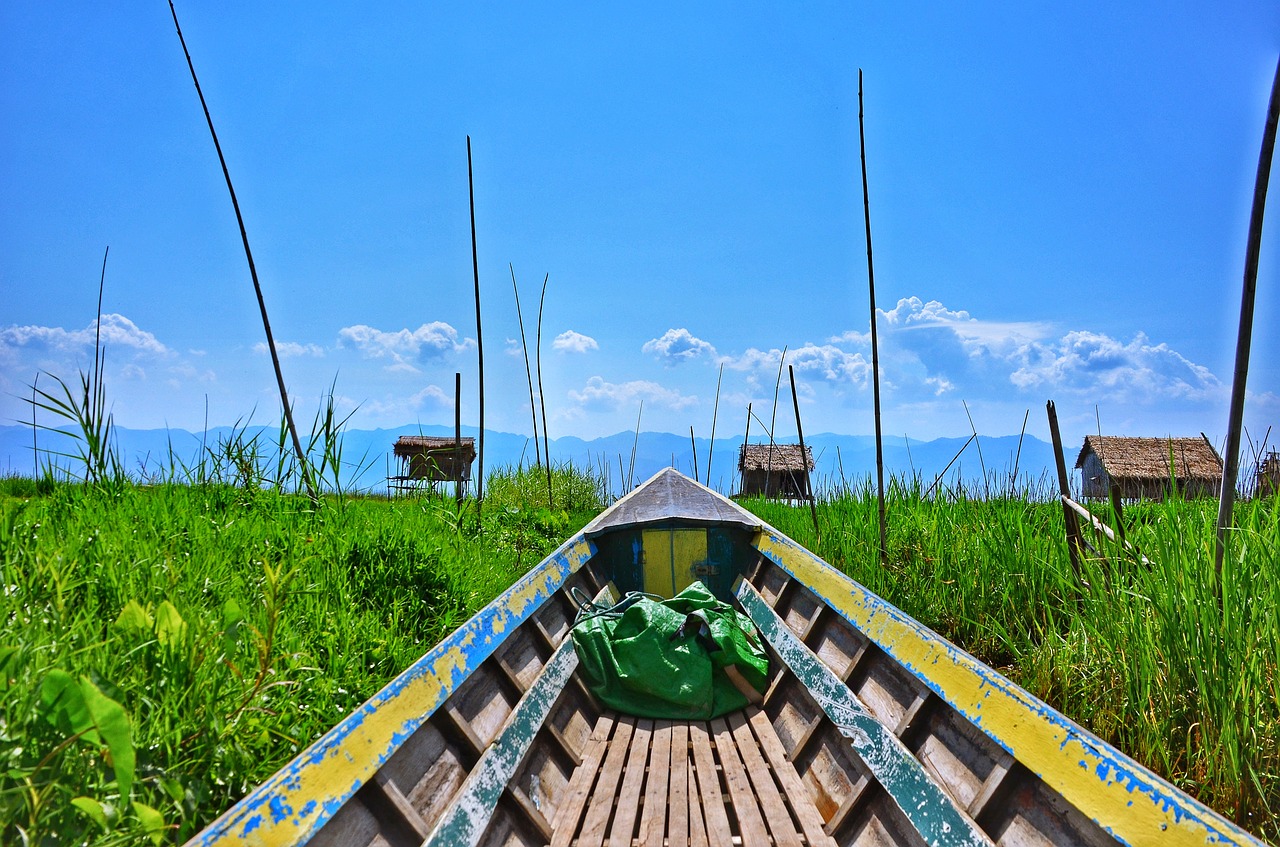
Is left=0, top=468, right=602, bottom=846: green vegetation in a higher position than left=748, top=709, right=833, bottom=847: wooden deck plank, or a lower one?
higher

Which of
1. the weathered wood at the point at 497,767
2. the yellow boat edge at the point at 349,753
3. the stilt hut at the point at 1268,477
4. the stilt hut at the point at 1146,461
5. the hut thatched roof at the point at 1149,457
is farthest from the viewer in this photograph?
the hut thatched roof at the point at 1149,457

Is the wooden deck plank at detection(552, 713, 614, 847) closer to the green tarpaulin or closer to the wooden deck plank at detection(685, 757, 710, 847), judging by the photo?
the green tarpaulin

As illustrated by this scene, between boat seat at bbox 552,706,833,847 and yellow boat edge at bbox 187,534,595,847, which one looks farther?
boat seat at bbox 552,706,833,847

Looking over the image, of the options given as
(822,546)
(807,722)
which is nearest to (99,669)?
(807,722)

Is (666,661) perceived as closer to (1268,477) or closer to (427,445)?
(1268,477)

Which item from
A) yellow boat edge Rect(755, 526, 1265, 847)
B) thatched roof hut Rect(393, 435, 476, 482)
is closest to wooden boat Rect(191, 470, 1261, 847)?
yellow boat edge Rect(755, 526, 1265, 847)

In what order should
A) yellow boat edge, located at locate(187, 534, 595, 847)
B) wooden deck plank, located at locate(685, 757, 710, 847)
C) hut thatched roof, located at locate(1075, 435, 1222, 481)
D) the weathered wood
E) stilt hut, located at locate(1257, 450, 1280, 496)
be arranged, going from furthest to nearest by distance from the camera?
hut thatched roof, located at locate(1075, 435, 1222, 481) → stilt hut, located at locate(1257, 450, 1280, 496) → wooden deck plank, located at locate(685, 757, 710, 847) → the weathered wood → yellow boat edge, located at locate(187, 534, 595, 847)

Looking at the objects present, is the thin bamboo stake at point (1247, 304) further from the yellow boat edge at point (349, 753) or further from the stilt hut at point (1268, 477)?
the yellow boat edge at point (349, 753)

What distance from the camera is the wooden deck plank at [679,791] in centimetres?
240

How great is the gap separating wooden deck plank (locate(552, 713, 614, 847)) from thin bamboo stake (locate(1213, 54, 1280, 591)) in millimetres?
2126

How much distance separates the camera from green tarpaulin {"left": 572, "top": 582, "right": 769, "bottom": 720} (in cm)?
341

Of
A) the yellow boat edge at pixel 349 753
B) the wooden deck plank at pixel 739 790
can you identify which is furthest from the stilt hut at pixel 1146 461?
the yellow boat edge at pixel 349 753

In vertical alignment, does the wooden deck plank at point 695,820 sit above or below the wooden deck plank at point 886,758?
below

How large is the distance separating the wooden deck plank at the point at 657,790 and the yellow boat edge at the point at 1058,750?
0.89 metres
